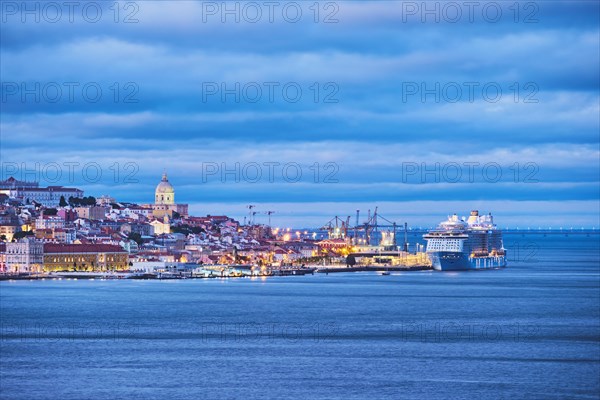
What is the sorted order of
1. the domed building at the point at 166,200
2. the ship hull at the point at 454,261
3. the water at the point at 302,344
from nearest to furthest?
the water at the point at 302,344 → the ship hull at the point at 454,261 → the domed building at the point at 166,200

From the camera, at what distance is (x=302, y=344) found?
25188mm

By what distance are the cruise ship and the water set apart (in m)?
22.9

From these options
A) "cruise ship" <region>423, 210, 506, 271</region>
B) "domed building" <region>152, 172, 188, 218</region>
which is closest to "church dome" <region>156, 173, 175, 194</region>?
"domed building" <region>152, 172, 188, 218</region>

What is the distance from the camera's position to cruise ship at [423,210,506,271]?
67000 millimetres

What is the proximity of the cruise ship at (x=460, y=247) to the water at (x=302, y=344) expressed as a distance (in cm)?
2285

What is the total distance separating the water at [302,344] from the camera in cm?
1958

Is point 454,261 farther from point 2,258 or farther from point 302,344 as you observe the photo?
point 302,344

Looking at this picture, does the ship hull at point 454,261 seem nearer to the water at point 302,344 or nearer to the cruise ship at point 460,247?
the cruise ship at point 460,247

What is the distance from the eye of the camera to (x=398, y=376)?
2062 centimetres

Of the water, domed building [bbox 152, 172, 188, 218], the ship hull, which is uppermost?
domed building [bbox 152, 172, 188, 218]

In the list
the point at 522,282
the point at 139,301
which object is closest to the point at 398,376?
the point at 139,301

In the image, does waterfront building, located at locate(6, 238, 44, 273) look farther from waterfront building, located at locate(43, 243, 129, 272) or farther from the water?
the water

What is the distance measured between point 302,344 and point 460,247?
4317cm

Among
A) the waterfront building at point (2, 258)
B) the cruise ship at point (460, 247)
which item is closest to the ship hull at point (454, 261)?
the cruise ship at point (460, 247)
